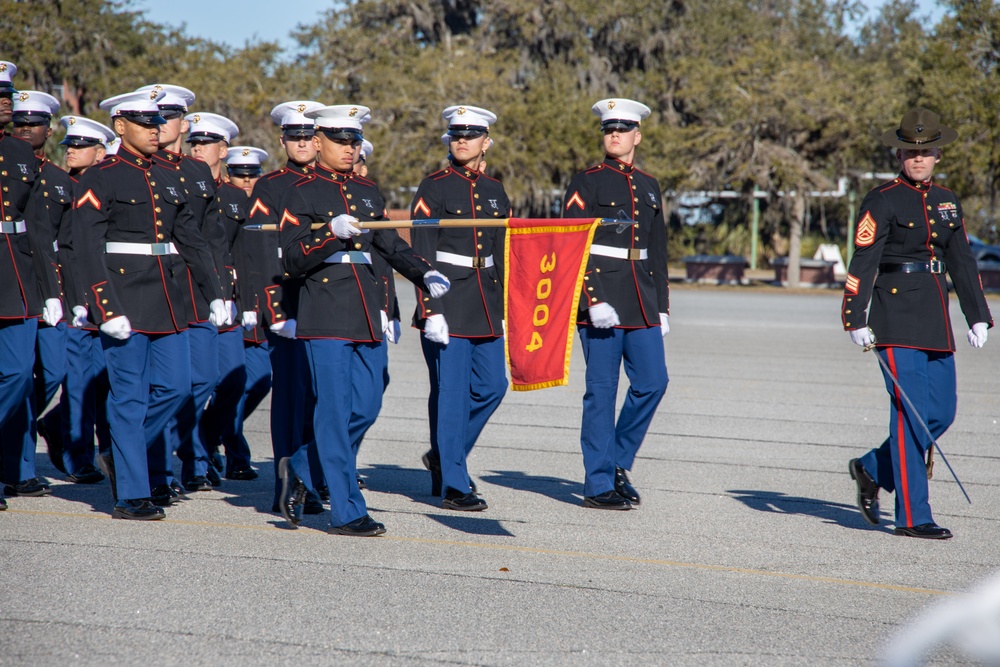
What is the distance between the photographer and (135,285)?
646cm

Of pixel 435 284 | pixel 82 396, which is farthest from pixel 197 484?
pixel 435 284

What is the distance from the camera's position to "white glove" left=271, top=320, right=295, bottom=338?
6395 mm

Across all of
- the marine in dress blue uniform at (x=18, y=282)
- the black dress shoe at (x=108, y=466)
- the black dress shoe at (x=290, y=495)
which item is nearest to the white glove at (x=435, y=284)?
the black dress shoe at (x=290, y=495)

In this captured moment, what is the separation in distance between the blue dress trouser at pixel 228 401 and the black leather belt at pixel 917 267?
13.1ft

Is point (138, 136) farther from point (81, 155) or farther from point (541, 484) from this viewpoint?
point (541, 484)

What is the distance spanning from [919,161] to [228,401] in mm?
4355

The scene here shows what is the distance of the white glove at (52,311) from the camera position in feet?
22.2

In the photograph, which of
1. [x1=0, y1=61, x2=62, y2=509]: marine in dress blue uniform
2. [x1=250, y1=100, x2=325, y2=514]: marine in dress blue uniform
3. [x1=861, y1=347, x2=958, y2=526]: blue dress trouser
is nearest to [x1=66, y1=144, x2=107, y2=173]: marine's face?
[x1=0, y1=61, x2=62, y2=509]: marine in dress blue uniform

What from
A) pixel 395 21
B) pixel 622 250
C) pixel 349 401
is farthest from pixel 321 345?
pixel 395 21

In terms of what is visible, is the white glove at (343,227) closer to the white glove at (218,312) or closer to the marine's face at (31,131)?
the white glove at (218,312)

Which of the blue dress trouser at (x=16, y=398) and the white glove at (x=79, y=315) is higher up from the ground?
the white glove at (x=79, y=315)

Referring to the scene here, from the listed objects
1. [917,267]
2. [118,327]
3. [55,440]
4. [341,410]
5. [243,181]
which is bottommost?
[55,440]

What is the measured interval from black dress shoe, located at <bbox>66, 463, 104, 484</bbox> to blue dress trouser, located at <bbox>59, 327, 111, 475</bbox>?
3 centimetres

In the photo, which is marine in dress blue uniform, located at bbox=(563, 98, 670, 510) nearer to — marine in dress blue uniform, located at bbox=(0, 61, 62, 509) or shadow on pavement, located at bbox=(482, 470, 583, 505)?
shadow on pavement, located at bbox=(482, 470, 583, 505)
